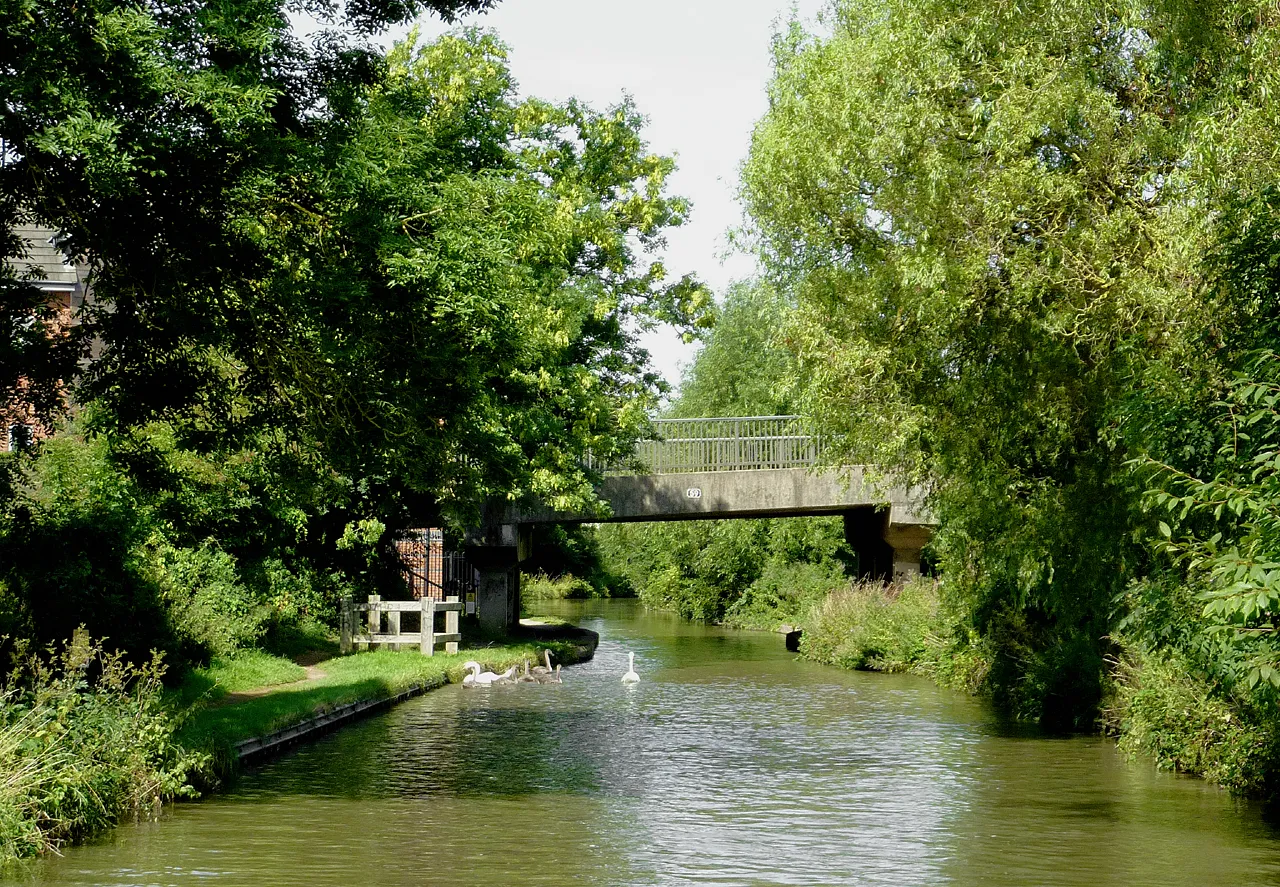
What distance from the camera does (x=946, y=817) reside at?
14.6 m

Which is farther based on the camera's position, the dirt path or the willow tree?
the dirt path

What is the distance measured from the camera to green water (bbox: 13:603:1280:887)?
11.9 m

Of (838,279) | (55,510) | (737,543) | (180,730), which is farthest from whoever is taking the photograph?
(737,543)

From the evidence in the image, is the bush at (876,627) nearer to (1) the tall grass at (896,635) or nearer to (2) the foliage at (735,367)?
(1) the tall grass at (896,635)

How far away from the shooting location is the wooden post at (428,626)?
29812mm

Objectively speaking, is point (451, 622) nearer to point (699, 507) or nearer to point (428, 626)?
point (428, 626)

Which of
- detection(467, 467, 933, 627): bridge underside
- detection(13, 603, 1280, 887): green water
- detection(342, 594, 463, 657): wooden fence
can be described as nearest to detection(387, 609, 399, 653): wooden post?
detection(342, 594, 463, 657): wooden fence

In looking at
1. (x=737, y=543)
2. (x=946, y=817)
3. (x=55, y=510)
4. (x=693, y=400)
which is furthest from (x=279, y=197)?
(x=693, y=400)

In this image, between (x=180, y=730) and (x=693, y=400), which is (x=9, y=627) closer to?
(x=180, y=730)

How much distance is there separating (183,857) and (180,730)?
442 centimetres

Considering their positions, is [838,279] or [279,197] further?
[838,279]

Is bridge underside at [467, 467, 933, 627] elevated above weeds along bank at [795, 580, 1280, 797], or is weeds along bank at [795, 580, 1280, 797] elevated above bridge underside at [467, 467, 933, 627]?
bridge underside at [467, 467, 933, 627]

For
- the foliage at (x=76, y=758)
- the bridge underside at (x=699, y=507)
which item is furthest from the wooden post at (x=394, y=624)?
the foliage at (x=76, y=758)

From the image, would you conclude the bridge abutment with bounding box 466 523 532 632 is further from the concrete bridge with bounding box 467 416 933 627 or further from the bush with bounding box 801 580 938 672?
the bush with bounding box 801 580 938 672
